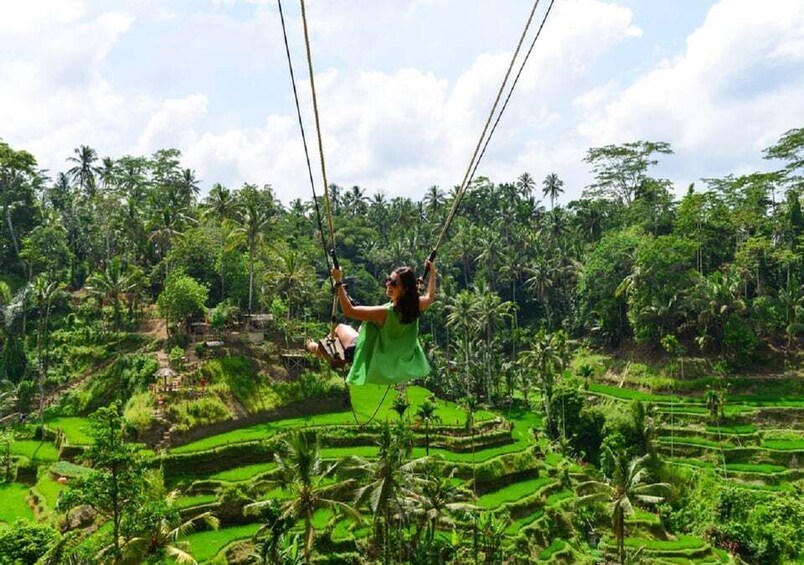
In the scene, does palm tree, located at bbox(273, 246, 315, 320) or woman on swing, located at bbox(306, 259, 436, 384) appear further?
palm tree, located at bbox(273, 246, 315, 320)

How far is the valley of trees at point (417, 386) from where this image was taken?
20734mm

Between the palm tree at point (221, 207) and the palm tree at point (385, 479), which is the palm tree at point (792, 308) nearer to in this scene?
the palm tree at point (385, 479)

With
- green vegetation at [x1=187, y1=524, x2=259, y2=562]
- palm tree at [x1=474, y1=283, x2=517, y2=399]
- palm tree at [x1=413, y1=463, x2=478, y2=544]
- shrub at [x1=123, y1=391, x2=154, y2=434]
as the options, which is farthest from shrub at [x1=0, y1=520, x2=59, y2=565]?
palm tree at [x1=474, y1=283, x2=517, y2=399]

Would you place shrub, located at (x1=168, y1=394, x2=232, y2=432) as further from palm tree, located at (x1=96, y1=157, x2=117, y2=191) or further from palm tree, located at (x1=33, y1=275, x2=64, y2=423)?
palm tree, located at (x1=96, y1=157, x2=117, y2=191)

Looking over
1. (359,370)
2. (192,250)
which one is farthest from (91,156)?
(359,370)

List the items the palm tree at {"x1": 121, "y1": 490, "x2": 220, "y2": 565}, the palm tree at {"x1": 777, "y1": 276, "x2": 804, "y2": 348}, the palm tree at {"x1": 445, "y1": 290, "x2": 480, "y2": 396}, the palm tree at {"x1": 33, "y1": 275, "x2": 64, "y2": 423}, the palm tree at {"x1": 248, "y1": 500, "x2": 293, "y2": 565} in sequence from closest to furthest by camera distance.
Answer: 1. the palm tree at {"x1": 121, "y1": 490, "x2": 220, "y2": 565}
2. the palm tree at {"x1": 248, "y1": 500, "x2": 293, "y2": 565}
3. the palm tree at {"x1": 33, "y1": 275, "x2": 64, "y2": 423}
4. the palm tree at {"x1": 777, "y1": 276, "x2": 804, "y2": 348}
5. the palm tree at {"x1": 445, "y1": 290, "x2": 480, "y2": 396}

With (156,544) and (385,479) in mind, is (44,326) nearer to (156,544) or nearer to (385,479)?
(156,544)

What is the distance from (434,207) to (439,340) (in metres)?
20.3

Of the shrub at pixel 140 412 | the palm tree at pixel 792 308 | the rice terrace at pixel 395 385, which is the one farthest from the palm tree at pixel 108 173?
the palm tree at pixel 792 308

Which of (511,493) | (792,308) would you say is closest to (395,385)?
(511,493)

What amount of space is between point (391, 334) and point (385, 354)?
158 millimetres

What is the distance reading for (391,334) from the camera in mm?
4559

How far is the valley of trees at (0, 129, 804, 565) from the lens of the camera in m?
20.7

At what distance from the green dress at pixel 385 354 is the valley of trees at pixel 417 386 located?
40.4 feet
